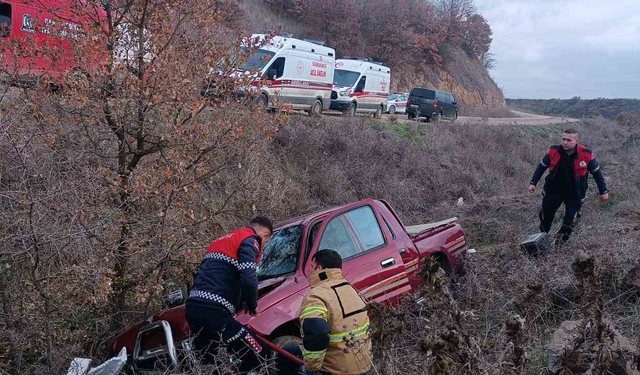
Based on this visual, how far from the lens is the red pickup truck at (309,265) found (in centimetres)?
509

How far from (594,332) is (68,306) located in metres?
4.45

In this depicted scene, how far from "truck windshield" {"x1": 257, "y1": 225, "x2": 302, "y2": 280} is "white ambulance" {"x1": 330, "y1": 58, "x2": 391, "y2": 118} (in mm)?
19090

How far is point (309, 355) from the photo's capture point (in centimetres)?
408

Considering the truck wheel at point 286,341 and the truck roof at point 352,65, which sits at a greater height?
the truck roof at point 352,65

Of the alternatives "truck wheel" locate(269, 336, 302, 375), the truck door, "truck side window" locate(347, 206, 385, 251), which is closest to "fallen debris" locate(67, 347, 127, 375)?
"truck wheel" locate(269, 336, 302, 375)

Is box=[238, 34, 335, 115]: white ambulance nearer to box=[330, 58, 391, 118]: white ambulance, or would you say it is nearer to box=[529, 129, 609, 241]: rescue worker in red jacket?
box=[330, 58, 391, 118]: white ambulance

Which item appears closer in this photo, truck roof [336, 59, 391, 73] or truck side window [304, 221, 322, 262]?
truck side window [304, 221, 322, 262]

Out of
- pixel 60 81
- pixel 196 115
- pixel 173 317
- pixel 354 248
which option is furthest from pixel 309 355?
pixel 60 81

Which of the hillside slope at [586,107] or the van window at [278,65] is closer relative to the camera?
the van window at [278,65]

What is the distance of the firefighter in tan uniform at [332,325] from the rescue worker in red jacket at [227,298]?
61 centimetres

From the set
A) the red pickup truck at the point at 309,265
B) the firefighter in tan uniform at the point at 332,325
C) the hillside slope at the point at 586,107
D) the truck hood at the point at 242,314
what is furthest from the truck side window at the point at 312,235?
the hillside slope at the point at 586,107

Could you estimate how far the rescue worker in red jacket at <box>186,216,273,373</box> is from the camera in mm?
4672

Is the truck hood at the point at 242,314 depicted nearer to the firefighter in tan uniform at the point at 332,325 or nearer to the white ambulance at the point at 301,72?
the firefighter in tan uniform at the point at 332,325

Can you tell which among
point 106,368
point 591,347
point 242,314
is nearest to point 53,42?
point 106,368
